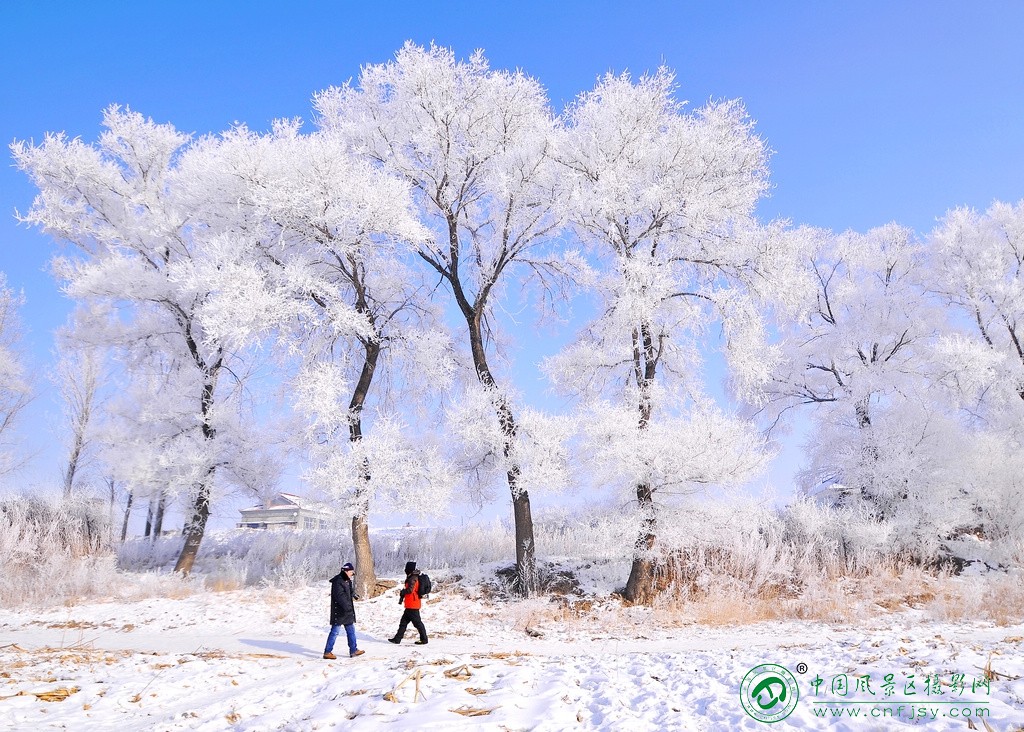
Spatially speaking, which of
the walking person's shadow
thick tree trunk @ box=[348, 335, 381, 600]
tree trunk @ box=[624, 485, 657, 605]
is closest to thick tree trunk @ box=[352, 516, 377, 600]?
thick tree trunk @ box=[348, 335, 381, 600]

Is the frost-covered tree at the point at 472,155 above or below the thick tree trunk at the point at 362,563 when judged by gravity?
above

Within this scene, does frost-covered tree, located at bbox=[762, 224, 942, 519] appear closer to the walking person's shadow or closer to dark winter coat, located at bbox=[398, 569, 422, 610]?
dark winter coat, located at bbox=[398, 569, 422, 610]

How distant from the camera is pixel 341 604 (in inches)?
367

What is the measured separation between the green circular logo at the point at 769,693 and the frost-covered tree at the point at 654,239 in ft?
25.0

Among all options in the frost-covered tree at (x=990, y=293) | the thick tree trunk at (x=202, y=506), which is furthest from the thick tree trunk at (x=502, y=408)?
the frost-covered tree at (x=990, y=293)

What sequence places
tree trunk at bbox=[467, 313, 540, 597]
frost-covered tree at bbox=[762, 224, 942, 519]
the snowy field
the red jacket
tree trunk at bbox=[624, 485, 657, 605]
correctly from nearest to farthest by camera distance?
1. the snowy field
2. the red jacket
3. tree trunk at bbox=[624, 485, 657, 605]
4. tree trunk at bbox=[467, 313, 540, 597]
5. frost-covered tree at bbox=[762, 224, 942, 519]

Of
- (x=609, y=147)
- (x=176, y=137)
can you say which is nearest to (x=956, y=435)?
(x=609, y=147)

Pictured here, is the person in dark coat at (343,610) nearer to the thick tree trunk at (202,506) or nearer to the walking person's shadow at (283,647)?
the walking person's shadow at (283,647)

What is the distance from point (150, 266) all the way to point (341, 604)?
13370 mm

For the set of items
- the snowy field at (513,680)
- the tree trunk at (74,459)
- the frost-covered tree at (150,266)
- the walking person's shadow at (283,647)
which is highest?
the frost-covered tree at (150,266)

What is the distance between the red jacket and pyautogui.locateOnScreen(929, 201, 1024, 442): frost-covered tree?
1577 cm

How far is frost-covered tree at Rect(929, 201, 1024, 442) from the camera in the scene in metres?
18.0

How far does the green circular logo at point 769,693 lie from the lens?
4520mm

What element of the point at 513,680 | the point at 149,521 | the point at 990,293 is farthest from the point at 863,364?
→ the point at 149,521
